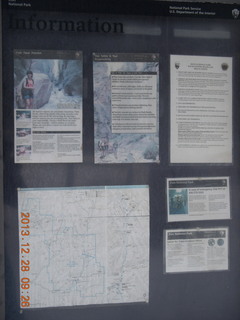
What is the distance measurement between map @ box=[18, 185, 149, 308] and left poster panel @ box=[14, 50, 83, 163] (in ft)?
0.48

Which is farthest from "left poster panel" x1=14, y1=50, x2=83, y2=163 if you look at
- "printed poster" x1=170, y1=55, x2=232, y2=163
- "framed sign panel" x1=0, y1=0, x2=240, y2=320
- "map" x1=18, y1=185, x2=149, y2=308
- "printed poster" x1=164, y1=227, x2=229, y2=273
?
"printed poster" x1=164, y1=227, x2=229, y2=273

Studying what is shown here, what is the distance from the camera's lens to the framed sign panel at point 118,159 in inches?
53.6

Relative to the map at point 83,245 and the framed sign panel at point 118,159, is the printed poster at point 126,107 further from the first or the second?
the map at point 83,245

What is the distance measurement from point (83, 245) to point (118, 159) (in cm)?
34

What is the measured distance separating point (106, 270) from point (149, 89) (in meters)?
0.69

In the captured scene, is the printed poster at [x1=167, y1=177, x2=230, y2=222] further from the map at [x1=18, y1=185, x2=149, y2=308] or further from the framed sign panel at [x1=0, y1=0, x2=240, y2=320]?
the map at [x1=18, y1=185, x2=149, y2=308]

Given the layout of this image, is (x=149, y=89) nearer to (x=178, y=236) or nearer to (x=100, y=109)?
(x=100, y=109)

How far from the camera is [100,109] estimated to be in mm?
1384

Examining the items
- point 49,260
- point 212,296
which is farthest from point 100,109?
point 212,296

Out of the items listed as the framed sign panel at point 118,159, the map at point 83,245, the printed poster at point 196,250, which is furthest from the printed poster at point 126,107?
the printed poster at point 196,250

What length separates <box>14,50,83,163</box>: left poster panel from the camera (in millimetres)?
1350

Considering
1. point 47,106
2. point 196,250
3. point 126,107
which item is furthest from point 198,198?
point 47,106
